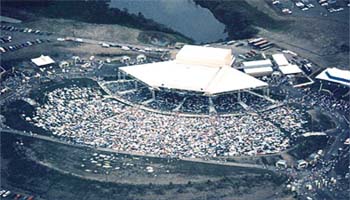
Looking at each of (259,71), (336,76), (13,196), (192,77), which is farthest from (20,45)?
(336,76)

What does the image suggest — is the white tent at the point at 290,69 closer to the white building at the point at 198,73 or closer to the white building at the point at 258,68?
the white building at the point at 258,68

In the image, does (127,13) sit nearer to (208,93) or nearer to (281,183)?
(208,93)

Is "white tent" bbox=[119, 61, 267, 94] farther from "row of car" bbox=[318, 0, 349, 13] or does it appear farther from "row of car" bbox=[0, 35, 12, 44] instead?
"row of car" bbox=[318, 0, 349, 13]

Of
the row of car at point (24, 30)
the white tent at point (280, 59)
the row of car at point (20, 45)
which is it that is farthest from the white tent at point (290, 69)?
the row of car at point (24, 30)

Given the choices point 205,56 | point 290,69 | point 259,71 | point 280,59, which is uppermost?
point 205,56

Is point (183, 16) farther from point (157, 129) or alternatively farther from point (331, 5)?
point (157, 129)
